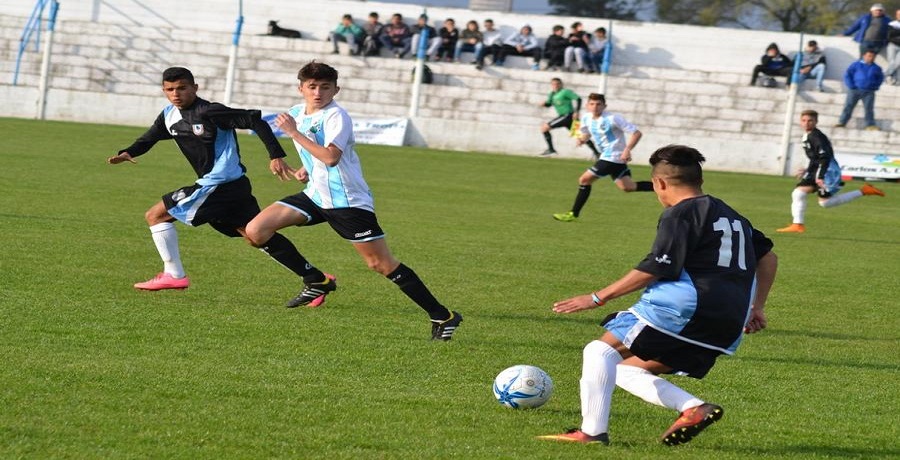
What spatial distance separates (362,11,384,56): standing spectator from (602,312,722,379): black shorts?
28718 millimetres

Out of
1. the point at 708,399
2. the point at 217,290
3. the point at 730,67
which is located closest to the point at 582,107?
the point at 730,67

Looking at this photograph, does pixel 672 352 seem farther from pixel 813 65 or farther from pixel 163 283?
pixel 813 65

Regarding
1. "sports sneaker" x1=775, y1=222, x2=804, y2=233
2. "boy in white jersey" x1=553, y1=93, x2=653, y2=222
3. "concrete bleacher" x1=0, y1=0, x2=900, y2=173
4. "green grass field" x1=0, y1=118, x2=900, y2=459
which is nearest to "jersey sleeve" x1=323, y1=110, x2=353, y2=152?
"green grass field" x1=0, y1=118, x2=900, y2=459

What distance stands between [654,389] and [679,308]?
37 centimetres

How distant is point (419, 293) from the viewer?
7969mm

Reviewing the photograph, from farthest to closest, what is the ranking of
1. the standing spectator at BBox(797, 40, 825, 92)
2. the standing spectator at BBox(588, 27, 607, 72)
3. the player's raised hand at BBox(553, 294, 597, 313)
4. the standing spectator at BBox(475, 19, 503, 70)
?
the standing spectator at BBox(475, 19, 503, 70) → the standing spectator at BBox(588, 27, 607, 72) → the standing spectator at BBox(797, 40, 825, 92) → the player's raised hand at BBox(553, 294, 597, 313)

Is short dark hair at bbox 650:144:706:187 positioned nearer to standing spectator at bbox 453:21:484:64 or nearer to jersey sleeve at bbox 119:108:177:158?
jersey sleeve at bbox 119:108:177:158

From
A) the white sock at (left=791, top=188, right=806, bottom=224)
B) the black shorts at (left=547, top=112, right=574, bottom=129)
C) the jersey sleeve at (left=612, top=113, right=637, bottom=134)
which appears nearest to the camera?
the jersey sleeve at (left=612, top=113, right=637, bottom=134)

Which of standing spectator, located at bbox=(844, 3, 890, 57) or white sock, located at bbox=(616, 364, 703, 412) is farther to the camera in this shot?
standing spectator, located at bbox=(844, 3, 890, 57)

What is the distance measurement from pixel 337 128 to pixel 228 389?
89.5 inches

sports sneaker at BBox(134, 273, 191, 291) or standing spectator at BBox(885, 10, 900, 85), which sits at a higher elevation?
standing spectator at BBox(885, 10, 900, 85)

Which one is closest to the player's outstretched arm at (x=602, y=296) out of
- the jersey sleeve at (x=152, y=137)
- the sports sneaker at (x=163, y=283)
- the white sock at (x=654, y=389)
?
the white sock at (x=654, y=389)

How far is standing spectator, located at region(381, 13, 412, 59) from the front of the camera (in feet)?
110

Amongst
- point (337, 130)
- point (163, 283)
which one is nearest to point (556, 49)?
point (163, 283)
